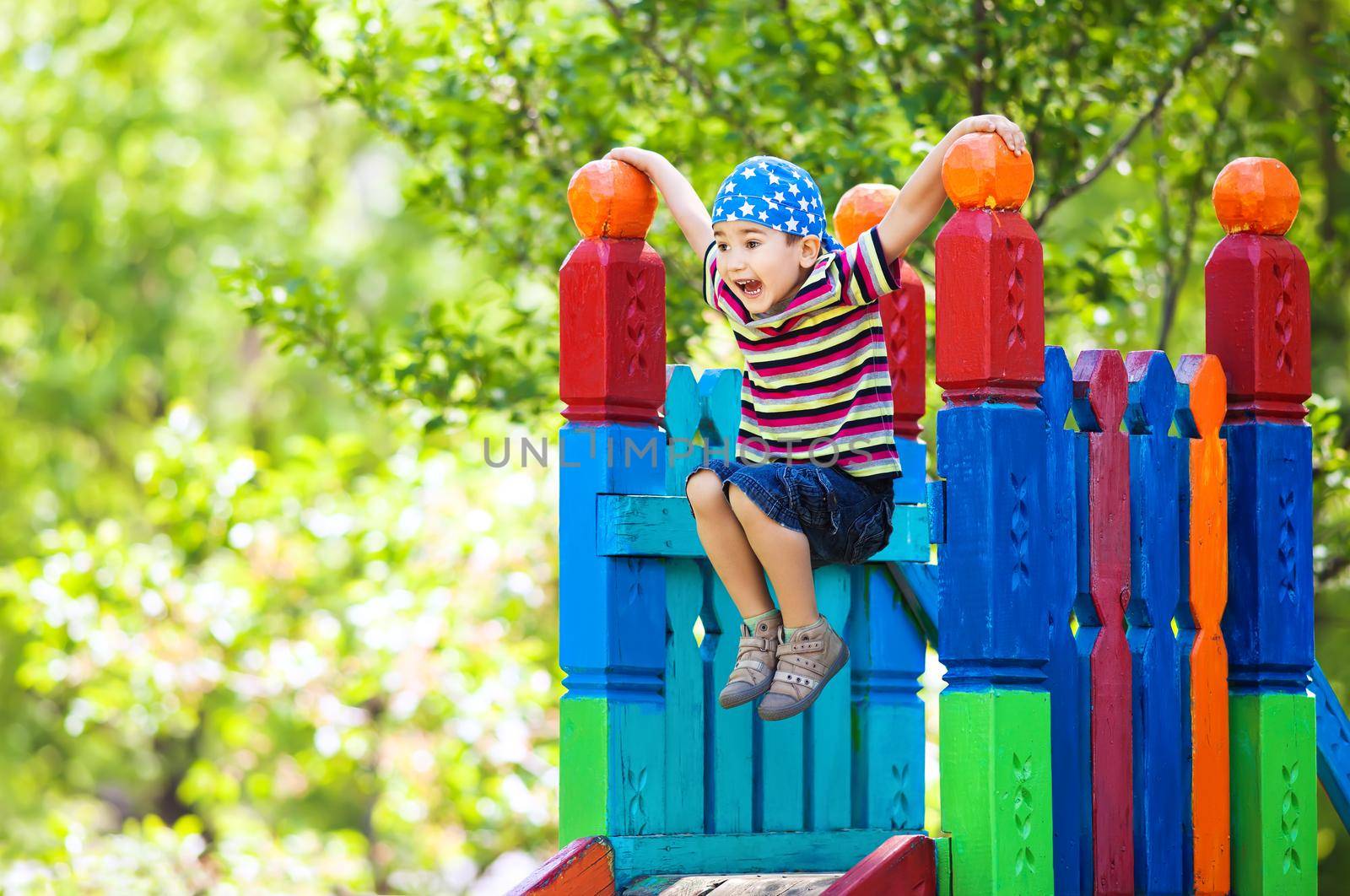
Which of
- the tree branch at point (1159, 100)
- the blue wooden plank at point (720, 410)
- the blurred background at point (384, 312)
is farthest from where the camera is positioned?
the blurred background at point (384, 312)

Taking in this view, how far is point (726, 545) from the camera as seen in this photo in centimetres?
301

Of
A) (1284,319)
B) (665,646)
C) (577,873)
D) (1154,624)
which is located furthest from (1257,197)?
(577,873)

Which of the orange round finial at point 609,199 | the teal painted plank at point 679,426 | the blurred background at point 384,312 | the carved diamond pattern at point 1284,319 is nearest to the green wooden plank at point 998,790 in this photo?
the teal painted plank at point 679,426

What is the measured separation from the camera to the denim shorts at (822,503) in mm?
2963

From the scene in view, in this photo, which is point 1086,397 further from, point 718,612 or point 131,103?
point 131,103

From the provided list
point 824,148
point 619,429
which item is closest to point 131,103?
point 824,148

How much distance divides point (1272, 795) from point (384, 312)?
10.6m

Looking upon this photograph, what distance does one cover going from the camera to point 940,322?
2814mm

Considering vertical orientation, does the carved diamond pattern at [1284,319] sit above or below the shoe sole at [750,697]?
above

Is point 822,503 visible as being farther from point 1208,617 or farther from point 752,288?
point 1208,617

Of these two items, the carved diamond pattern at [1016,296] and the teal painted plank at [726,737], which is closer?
the carved diamond pattern at [1016,296]

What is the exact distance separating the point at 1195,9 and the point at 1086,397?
294 cm

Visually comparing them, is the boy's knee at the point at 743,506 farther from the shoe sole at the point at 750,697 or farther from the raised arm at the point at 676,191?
the raised arm at the point at 676,191

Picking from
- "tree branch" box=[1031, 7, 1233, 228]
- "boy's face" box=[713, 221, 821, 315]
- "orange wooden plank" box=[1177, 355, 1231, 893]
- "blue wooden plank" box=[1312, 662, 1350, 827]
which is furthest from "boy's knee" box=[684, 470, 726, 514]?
"tree branch" box=[1031, 7, 1233, 228]
